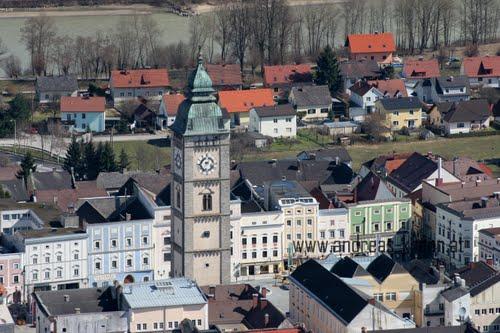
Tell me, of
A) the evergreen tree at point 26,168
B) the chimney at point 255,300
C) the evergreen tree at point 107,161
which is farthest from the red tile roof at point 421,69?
the chimney at point 255,300

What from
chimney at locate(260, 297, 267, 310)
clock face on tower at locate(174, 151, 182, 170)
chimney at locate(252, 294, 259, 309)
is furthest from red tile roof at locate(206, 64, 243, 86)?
chimney at locate(260, 297, 267, 310)

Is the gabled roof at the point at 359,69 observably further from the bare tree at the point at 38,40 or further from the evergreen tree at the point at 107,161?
the evergreen tree at the point at 107,161

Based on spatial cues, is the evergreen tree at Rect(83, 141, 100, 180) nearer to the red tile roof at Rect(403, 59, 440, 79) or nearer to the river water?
the red tile roof at Rect(403, 59, 440, 79)

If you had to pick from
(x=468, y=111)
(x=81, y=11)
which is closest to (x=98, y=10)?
(x=81, y=11)

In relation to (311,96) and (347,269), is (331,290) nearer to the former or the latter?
(347,269)

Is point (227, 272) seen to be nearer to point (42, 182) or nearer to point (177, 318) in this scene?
point (177, 318)
